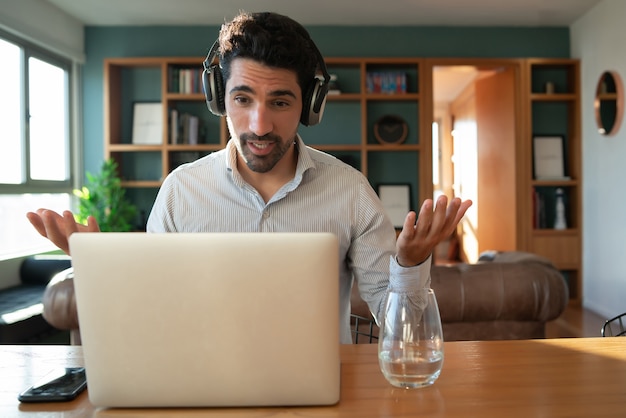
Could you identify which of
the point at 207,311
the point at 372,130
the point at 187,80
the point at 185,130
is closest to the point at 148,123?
the point at 185,130

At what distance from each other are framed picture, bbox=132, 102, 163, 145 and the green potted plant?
40 cm

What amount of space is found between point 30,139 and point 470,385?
15.6 ft

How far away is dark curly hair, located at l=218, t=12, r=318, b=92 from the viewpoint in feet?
4.49

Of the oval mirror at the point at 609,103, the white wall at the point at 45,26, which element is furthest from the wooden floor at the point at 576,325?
the white wall at the point at 45,26

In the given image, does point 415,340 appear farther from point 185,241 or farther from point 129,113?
point 129,113

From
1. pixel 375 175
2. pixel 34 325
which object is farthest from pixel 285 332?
pixel 375 175

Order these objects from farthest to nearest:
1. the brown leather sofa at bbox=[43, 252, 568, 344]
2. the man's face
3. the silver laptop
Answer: the brown leather sofa at bbox=[43, 252, 568, 344], the man's face, the silver laptop

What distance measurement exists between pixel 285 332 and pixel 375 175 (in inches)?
201

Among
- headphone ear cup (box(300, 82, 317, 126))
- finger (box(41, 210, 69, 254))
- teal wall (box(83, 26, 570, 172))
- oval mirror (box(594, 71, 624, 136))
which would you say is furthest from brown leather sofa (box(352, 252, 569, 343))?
teal wall (box(83, 26, 570, 172))

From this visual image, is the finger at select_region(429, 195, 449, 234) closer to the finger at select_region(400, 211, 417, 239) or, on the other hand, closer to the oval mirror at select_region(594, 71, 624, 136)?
the finger at select_region(400, 211, 417, 239)

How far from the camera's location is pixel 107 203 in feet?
17.2

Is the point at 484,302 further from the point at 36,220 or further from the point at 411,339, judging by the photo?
the point at 36,220

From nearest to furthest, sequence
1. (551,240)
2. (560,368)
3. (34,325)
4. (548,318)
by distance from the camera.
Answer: (560,368)
(548,318)
(34,325)
(551,240)

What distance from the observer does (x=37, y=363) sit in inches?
42.3
